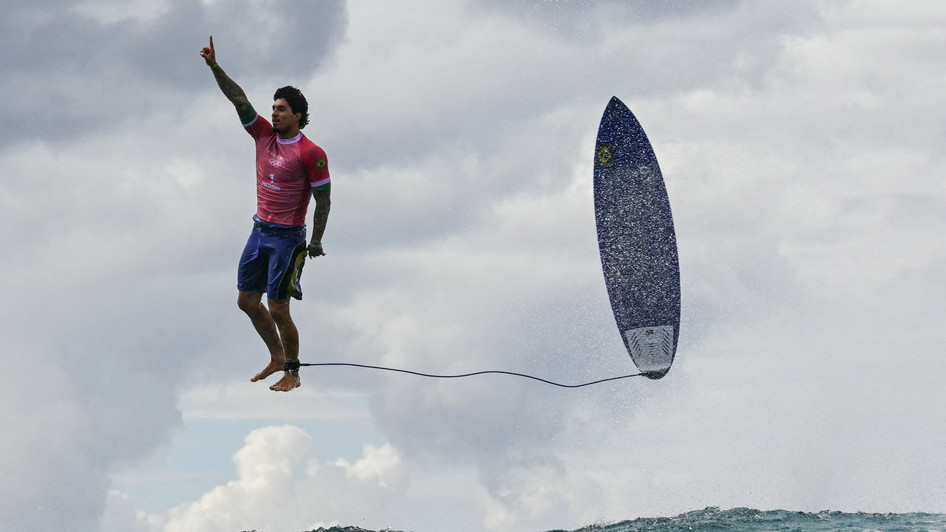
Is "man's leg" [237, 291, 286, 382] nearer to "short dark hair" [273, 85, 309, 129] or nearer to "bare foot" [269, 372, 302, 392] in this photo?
"bare foot" [269, 372, 302, 392]

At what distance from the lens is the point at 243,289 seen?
13.5m

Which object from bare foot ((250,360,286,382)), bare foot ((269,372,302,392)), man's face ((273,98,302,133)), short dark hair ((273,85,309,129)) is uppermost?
short dark hair ((273,85,309,129))

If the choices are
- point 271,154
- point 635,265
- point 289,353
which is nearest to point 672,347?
point 635,265

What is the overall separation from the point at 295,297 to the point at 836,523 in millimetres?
15846

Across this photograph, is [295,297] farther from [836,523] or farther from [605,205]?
[836,523]

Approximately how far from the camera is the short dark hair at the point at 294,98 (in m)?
13.0

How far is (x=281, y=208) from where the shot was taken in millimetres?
13062

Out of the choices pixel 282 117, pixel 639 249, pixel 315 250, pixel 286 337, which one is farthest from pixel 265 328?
pixel 639 249

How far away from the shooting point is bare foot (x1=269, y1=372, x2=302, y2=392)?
13570 mm

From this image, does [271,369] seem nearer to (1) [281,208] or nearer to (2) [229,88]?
(1) [281,208]

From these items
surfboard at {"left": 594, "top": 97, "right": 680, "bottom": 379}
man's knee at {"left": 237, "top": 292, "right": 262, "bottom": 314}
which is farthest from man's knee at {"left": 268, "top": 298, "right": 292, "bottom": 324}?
surfboard at {"left": 594, "top": 97, "right": 680, "bottom": 379}

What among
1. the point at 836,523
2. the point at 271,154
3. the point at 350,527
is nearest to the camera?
the point at 271,154

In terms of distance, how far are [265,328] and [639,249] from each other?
300 inches

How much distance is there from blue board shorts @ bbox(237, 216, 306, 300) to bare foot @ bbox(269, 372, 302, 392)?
131cm
